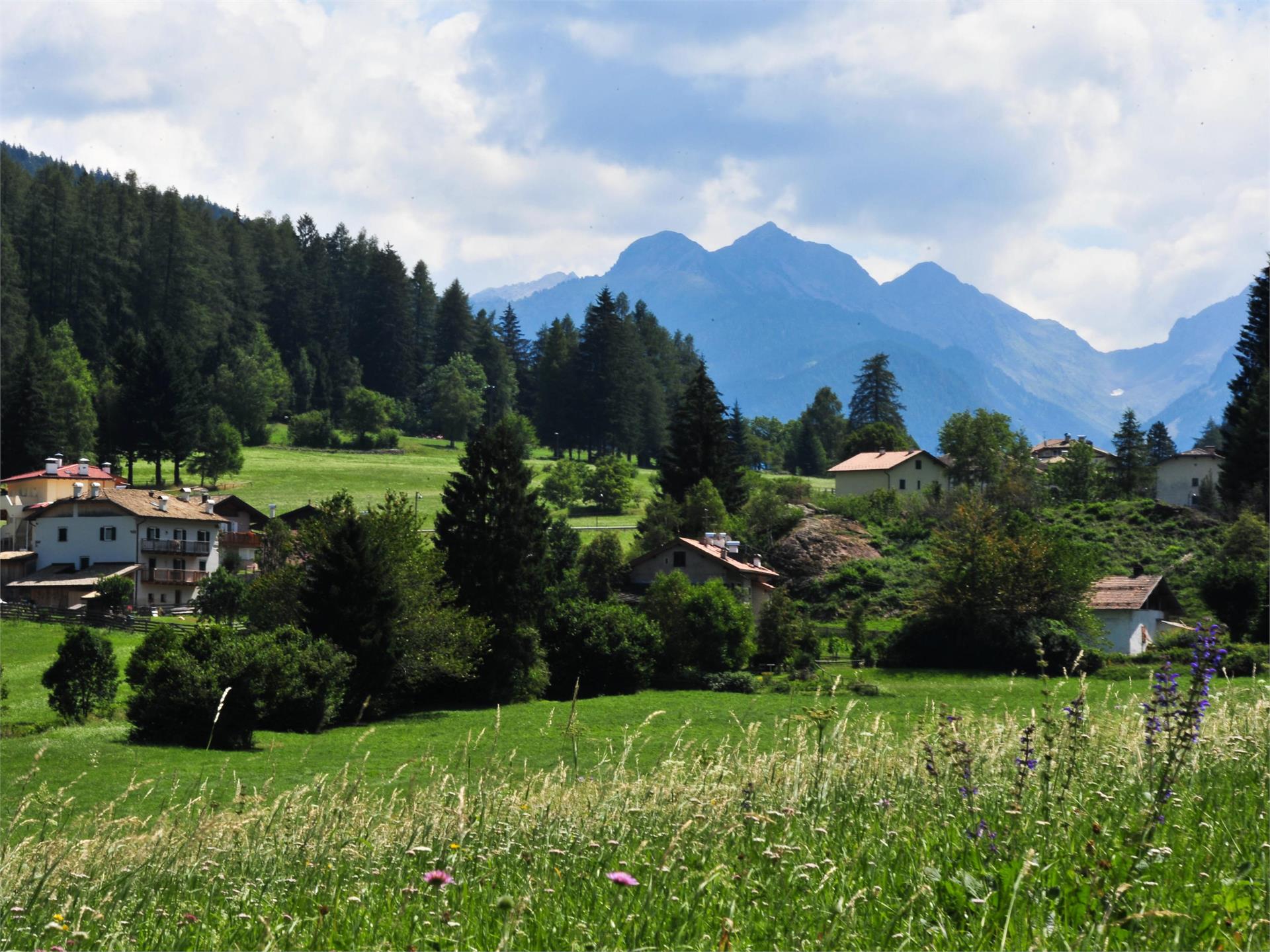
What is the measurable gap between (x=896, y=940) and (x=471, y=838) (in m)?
2.36

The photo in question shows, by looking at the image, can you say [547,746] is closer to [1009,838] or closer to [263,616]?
[263,616]

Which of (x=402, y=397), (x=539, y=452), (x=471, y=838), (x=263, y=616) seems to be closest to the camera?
(x=471, y=838)

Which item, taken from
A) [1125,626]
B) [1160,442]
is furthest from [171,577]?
[1160,442]

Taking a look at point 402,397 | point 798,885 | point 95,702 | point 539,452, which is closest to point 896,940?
point 798,885

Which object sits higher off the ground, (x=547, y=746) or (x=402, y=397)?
(x=402, y=397)

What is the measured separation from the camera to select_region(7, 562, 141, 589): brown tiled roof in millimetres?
69562

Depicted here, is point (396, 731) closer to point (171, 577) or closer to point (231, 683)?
point (231, 683)

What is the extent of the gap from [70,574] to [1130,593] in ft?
198

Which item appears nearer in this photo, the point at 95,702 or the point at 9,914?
the point at 9,914

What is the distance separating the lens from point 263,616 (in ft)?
156

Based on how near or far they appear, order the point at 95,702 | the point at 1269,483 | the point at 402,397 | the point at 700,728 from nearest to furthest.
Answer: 1. the point at 700,728
2. the point at 95,702
3. the point at 1269,483
4. the point at 402,397

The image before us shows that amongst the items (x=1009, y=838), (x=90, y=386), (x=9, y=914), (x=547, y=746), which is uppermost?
(x=90, y=386)

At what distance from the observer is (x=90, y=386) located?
113000 mm

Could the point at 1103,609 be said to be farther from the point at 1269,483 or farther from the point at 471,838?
the point at 471,838
